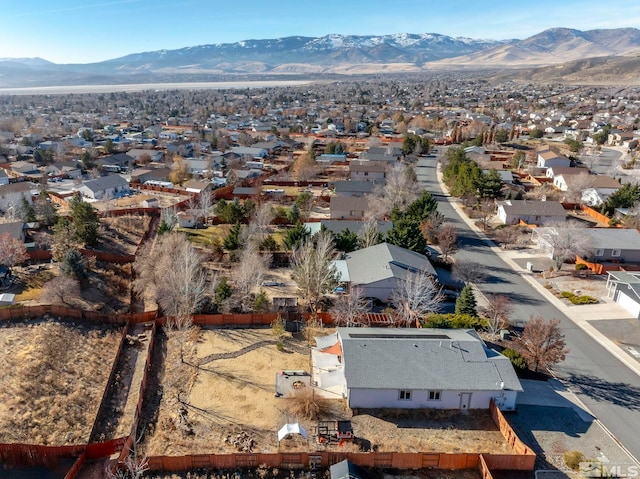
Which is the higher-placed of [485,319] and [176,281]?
[176,281]

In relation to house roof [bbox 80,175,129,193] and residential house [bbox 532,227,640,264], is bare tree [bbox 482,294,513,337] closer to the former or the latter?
residential house [bbox 532,227,640,264]

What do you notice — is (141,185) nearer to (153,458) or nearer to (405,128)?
(153,458)

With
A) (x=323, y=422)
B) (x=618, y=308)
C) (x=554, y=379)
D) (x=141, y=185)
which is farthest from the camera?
(x=141, y=185)

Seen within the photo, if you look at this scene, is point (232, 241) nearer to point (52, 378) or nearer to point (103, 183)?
point (52, 378)

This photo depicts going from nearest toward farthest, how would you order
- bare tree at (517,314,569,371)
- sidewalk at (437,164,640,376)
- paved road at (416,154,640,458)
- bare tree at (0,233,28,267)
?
1. paved road at (416,154,640,458)
2. bare tree at (517,314,569,371)
3. sidewalk at (437,164,640,376)
4. bare tree at (0,233,28,267)

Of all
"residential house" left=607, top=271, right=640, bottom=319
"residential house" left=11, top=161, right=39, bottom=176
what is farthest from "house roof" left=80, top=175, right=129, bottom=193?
"residential house" left=607, top=271, right=640, bottom=319

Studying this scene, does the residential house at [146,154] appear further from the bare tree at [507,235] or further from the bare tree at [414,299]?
the bare tree at [414,299]

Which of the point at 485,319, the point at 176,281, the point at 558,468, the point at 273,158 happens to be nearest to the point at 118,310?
the point at 176,281
